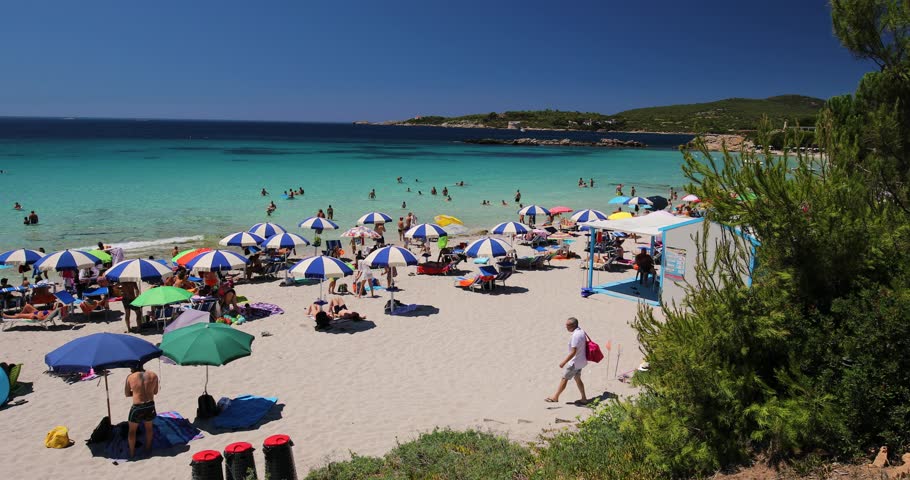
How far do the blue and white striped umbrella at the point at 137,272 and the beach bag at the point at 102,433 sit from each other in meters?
6.33

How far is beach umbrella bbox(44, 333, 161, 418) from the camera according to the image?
7.53m

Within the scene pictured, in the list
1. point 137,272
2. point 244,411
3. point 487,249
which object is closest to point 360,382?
point 244,411

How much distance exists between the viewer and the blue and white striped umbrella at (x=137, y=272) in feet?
43.2

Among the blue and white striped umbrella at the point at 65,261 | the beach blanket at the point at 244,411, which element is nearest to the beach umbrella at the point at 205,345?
the beach blanket at the point at 244,411

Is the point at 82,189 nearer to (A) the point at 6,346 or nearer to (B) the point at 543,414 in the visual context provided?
(A) the point at 6,346

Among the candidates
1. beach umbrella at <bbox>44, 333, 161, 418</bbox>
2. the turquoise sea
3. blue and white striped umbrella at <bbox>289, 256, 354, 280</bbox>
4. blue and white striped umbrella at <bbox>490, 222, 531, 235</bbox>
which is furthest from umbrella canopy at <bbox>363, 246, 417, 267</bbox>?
the turquoise sea

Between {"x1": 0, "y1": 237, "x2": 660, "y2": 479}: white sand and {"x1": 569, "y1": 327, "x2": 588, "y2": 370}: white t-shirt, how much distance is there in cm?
72

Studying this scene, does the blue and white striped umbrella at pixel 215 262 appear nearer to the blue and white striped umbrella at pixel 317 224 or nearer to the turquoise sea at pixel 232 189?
the blue and white striped umbrella at pixel 317 224

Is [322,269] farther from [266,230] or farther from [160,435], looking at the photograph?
[266,230]

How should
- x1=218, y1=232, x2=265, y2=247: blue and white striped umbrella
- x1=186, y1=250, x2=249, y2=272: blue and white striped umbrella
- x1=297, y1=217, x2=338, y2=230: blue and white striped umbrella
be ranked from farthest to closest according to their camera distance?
1. x1=297, y1=217, x2=338, y2=230: blue and white striped umbrella
2. x1=218, y1=232, x2=265, y2=247: blue and white striped umbrella
3. x1=186, y1=250, x2=249, y2=272: blue and white striped umbrella

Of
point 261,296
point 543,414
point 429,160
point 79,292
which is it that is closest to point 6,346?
point 79,292

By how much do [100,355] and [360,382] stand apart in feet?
12.6

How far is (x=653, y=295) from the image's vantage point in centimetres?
1516

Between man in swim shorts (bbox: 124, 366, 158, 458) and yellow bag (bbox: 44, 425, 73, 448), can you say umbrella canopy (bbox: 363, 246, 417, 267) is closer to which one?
man in swim shorts (bbox: 124, 366, 158, 458)
